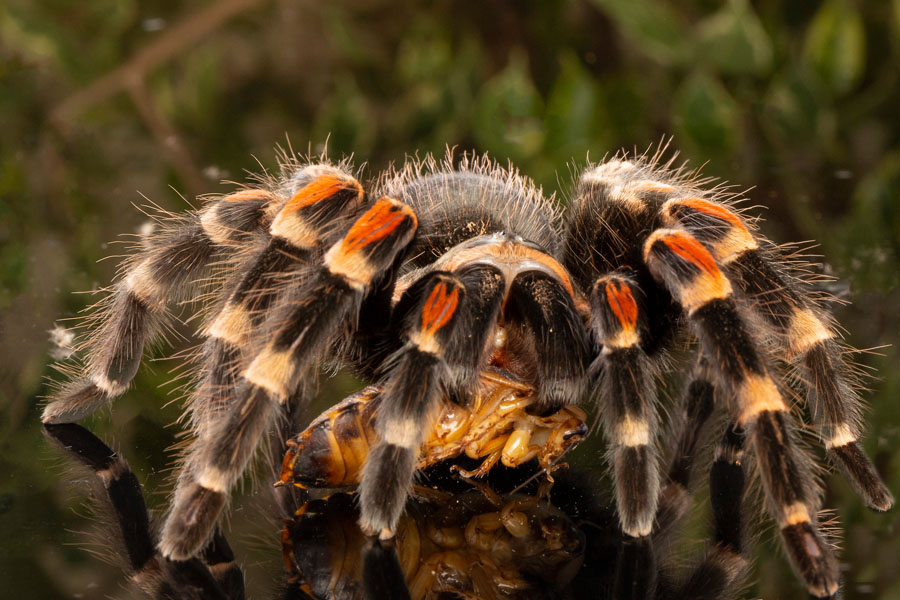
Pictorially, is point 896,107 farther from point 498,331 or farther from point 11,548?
point 11,548

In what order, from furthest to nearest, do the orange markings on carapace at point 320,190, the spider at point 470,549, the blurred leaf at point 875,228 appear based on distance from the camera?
the blurred leaf at point 875,228
the orange markings on carapace at point 320,190
the spider at point 470,549

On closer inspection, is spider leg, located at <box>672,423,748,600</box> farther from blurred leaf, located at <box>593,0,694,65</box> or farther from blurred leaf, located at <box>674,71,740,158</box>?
blurred leaf, located at <box>593,0,694,65</box>

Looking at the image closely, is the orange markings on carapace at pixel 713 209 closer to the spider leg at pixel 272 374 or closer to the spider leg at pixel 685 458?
the spider leg at pixel 685 458

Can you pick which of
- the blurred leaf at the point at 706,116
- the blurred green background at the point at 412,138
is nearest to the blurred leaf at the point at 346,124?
the blurred green background at the point at 412,138

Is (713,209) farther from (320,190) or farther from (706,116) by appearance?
(706,116)

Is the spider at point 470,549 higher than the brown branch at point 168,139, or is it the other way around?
the spider at point 470,549
